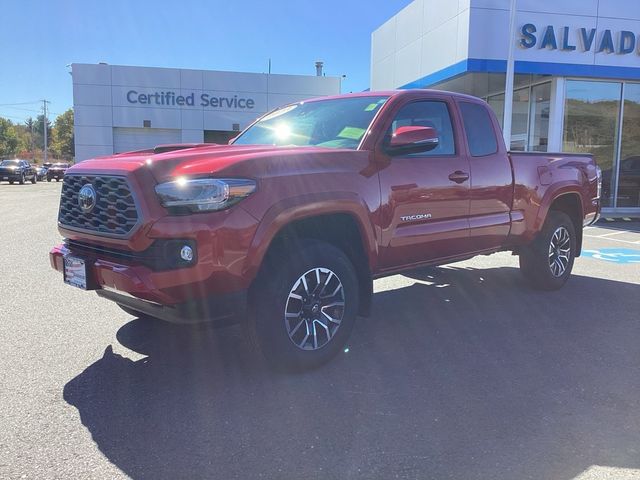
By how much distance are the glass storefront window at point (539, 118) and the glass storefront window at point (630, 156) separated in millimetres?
2269

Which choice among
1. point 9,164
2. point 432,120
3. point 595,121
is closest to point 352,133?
point 432,120

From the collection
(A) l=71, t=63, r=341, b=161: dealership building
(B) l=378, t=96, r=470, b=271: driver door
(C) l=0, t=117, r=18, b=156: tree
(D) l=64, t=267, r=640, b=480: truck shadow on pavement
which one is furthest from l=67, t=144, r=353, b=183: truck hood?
(C) l=0, t=117, r=18, b=156: tree

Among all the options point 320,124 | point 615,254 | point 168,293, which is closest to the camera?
point 168,293

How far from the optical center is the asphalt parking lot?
9.28ft

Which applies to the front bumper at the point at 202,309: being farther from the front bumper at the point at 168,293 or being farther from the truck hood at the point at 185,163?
the truck hood at the point at 185,163

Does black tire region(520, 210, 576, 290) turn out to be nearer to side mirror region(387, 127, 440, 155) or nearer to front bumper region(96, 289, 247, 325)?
side mirror region(387, 127, 440, 155)

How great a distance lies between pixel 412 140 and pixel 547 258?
3106 mm

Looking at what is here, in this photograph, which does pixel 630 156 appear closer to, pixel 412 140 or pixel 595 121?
pixel 595 121

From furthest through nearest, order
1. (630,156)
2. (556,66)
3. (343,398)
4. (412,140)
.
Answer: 1. (630,156)
2. (556,66)
3. (412,140)
4. (343,398)

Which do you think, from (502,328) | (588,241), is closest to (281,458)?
(502,328)

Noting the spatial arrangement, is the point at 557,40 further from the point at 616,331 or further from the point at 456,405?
the point at 456,405

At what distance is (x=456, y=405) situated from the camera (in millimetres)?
3475

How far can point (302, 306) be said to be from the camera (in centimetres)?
383

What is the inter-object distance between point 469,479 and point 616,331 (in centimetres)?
310
